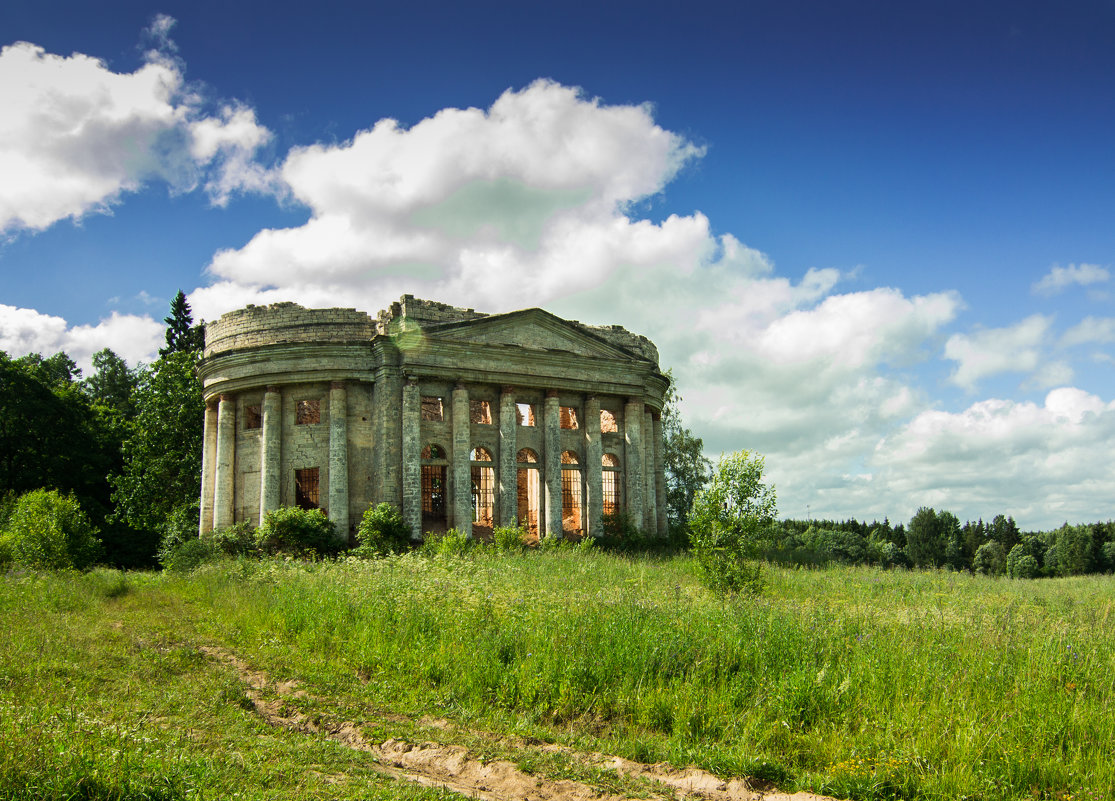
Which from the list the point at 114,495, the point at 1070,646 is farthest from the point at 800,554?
the point at 114,495

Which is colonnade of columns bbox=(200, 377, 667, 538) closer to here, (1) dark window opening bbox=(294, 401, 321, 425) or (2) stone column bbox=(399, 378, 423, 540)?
(2) stone column bbox=(399, 378, 423, 540)

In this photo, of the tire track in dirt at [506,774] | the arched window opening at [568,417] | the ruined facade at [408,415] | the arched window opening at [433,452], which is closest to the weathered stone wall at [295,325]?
the ruined facade at [408,415]

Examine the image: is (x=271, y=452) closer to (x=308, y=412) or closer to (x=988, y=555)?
(x=308, y=412)

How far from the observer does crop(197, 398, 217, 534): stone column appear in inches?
1144

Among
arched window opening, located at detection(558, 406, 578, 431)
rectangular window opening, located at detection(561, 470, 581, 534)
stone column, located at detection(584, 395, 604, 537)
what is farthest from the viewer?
arched window opening, located at detection(558, 406, 578, 431)

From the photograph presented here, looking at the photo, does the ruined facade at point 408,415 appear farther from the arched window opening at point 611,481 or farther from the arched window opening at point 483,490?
the arched window opening at point 611,481

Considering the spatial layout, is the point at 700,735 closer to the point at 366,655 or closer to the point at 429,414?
the point at 366,655

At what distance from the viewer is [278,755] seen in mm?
7129

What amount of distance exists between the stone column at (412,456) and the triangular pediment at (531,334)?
2.36 metres

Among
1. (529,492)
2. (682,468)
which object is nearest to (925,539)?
(682,468)

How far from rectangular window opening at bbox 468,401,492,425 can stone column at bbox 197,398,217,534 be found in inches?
396

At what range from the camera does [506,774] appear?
281 inches

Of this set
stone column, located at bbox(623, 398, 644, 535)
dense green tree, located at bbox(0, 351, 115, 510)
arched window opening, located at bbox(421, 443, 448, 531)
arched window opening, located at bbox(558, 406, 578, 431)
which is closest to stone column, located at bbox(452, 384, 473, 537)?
arched window opening, located at bbox(421, 443, 448, 531)

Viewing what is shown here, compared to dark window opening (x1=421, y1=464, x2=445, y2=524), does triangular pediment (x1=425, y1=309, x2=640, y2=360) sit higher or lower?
higher
